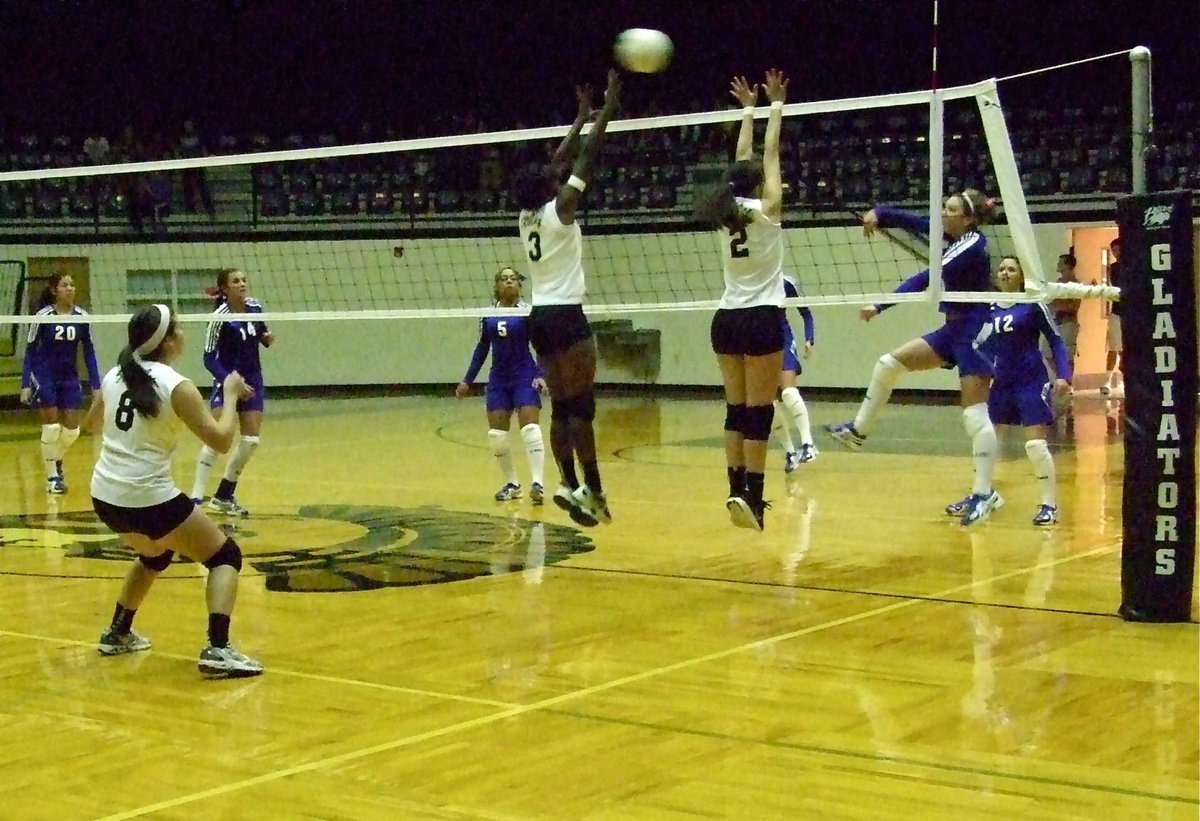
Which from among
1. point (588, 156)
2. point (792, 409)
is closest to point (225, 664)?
point (588, 156)

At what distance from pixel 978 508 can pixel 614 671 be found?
4709 mm

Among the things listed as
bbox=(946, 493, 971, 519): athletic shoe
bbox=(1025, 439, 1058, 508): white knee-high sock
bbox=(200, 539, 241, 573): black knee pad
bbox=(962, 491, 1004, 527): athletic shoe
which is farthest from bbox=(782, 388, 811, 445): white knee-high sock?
bbox=(200, 539, 241, 573): black knee pad

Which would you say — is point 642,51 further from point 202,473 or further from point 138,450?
point 202,473

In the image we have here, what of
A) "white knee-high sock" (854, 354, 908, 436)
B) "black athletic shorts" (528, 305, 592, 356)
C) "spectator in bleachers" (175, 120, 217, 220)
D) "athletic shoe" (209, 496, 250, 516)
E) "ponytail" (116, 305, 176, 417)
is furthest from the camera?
"spectator in bleachers" (175, 120, 217, 220)

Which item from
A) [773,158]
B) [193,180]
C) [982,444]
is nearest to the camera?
[773,158]

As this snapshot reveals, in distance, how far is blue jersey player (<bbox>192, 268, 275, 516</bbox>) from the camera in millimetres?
11039

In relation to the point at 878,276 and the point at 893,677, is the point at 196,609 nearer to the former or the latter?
the point at 893,677

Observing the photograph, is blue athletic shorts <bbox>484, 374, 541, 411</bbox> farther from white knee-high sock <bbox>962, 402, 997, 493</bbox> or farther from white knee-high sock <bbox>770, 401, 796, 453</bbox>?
white knee-high sock <bbox>962, 402, 997, 493</bbox>

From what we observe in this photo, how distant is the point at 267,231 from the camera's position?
2311 cm

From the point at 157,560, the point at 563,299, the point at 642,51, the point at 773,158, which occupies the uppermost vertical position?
the point at 642,51

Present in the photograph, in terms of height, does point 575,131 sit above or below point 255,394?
above

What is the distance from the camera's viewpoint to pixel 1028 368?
1027cm

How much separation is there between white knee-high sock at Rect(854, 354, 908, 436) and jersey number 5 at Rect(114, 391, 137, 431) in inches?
202

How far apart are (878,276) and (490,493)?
10.0 meters
